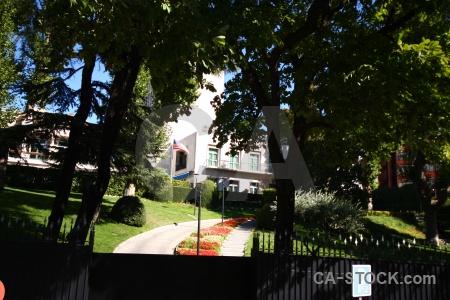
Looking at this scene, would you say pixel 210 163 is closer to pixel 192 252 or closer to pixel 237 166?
pixel 237 166

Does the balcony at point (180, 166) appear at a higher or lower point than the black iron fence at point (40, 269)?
higher

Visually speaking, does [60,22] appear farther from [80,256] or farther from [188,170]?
[188,170]

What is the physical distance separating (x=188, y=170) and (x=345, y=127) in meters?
37.3

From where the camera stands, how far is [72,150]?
13.7 meters

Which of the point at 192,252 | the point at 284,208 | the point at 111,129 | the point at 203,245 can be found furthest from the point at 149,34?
the point at 203,245

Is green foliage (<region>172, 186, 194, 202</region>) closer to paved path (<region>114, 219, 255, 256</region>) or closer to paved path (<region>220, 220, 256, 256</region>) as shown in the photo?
paved path (<region>114, 219, 255, 256</region>)

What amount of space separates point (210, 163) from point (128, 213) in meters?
29.0


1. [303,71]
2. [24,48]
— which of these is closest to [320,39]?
[303,71]

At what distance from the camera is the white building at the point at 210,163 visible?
43.4 metres

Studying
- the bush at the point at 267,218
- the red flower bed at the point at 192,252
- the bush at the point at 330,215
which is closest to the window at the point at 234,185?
the bush at the point at 330,215

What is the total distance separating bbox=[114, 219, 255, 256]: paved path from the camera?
1543 cm

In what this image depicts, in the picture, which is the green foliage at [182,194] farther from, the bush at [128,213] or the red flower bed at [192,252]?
the red flower bed at [192,252]

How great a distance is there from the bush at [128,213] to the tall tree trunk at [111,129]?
8.56 meters

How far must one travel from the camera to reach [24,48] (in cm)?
1828
